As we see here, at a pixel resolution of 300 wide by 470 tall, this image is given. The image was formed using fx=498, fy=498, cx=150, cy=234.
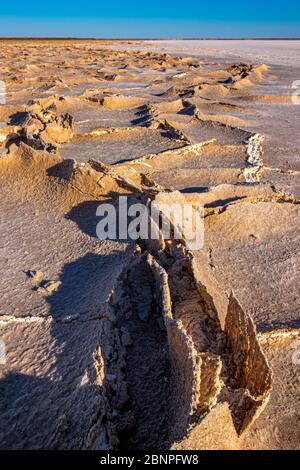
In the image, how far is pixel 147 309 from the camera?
217 cm

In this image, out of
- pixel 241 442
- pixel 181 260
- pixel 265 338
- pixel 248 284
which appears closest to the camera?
pixel 241 442

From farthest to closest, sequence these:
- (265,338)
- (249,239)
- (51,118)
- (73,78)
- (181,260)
Result: 1. (73,78)
2. (51,118)
3. (249,239)
4. (181,260)
5. (265,338)

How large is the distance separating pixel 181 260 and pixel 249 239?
85 centimetres

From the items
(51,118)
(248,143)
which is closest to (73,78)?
(51,118)

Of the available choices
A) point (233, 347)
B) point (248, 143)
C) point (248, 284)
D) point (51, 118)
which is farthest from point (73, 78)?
point (233, 347)

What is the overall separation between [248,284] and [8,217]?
160cm

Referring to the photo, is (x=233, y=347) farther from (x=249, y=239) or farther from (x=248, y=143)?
(x=248, y=143)

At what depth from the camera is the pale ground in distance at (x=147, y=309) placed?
5.33 ft

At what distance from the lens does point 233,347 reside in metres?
1.93

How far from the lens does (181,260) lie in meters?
2.40

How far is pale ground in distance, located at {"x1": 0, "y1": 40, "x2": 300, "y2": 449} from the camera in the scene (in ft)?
5.33

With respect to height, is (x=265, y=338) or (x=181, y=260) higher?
(x=181, y=260)

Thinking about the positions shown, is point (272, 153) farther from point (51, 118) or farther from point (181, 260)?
point (181, 260)
